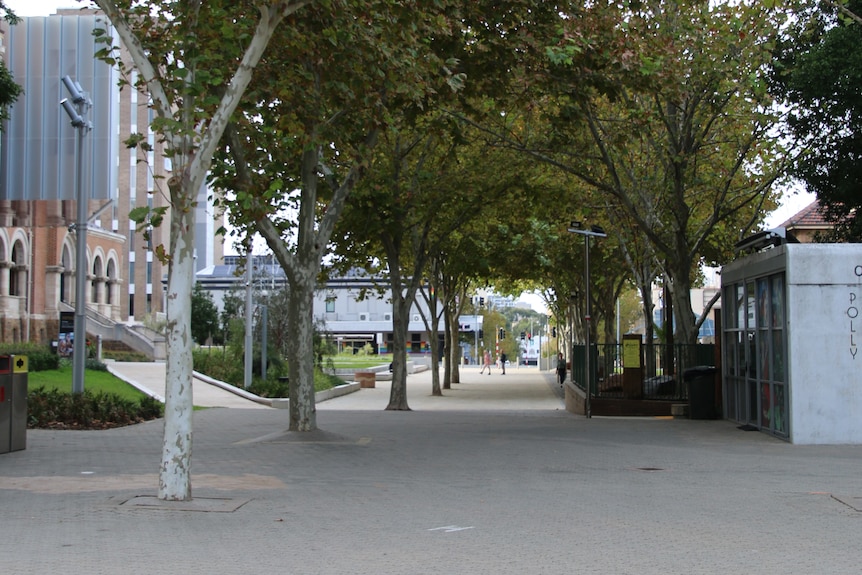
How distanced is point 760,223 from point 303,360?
24296 millimetres

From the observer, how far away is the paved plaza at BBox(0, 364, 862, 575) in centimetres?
712

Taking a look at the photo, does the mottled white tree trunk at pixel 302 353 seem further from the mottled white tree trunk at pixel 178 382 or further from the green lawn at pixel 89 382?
the green lawn at pixel 89 382

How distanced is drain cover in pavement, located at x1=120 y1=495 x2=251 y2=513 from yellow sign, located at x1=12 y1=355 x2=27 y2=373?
17.3 feet

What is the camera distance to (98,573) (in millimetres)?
6504

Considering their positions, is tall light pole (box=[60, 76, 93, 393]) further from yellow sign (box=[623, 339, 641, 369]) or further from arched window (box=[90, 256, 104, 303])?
arched window (box=[90, 256, 104, 303])

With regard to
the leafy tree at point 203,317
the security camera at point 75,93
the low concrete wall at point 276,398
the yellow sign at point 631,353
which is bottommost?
the low concrete wall at point 276,398

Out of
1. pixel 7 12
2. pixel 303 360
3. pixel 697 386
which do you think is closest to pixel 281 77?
pixel 303 360

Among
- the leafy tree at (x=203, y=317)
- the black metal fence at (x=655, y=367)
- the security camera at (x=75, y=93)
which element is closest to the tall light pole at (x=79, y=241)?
the security camera at (x=75, y=93)

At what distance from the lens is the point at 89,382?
95.8 ft

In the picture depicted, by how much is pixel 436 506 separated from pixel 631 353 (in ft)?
48.2

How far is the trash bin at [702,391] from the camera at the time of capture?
21.3 meters

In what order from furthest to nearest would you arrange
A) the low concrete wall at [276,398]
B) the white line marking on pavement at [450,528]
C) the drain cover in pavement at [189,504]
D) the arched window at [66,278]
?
1. the arched window at [66,278]
2. the low concrete wall at [276,398]
3. the drain cover in pavement at [189,504]
4. the white line marking on pavement at [450,528]

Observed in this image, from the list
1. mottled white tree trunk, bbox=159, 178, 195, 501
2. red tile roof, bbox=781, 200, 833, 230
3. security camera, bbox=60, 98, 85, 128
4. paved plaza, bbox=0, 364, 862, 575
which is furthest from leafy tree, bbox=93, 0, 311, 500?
red tile roof, bbox=781, 200, 833, 230

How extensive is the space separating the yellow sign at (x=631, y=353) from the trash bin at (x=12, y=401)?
13993 mm
